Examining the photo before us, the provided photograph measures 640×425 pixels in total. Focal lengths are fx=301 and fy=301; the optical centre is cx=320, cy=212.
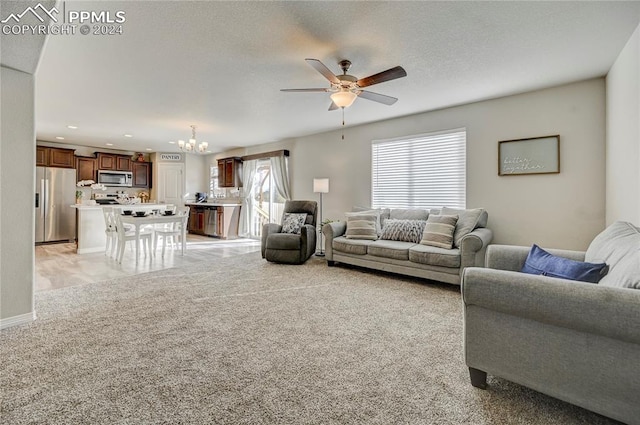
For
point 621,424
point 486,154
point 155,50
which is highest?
point 155,50

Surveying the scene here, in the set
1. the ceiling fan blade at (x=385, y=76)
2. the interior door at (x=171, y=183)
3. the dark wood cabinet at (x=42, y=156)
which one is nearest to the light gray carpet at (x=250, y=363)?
the ceiling fan blade at (x=385, y=76)

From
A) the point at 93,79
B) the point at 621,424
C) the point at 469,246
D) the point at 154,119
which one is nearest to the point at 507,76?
the point at 469,246

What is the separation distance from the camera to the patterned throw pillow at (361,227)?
15.1 ft

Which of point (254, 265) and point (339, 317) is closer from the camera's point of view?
point (339, 317)

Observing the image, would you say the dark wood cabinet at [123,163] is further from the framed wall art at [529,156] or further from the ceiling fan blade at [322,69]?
the framed wall art at [529,156]

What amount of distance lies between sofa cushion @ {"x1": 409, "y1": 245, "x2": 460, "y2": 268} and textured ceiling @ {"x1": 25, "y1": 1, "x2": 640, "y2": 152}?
203cm

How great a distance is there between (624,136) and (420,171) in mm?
2474

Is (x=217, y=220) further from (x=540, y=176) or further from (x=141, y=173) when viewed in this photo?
(x=540, y=176)

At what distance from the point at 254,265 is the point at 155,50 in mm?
3197

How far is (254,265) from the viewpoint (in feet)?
16.1

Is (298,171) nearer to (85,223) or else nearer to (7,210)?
(85,223)

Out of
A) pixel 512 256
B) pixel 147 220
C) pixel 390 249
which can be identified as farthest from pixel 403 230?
pixel 147 220

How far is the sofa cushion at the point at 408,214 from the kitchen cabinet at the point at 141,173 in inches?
309

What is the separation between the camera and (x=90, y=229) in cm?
612
